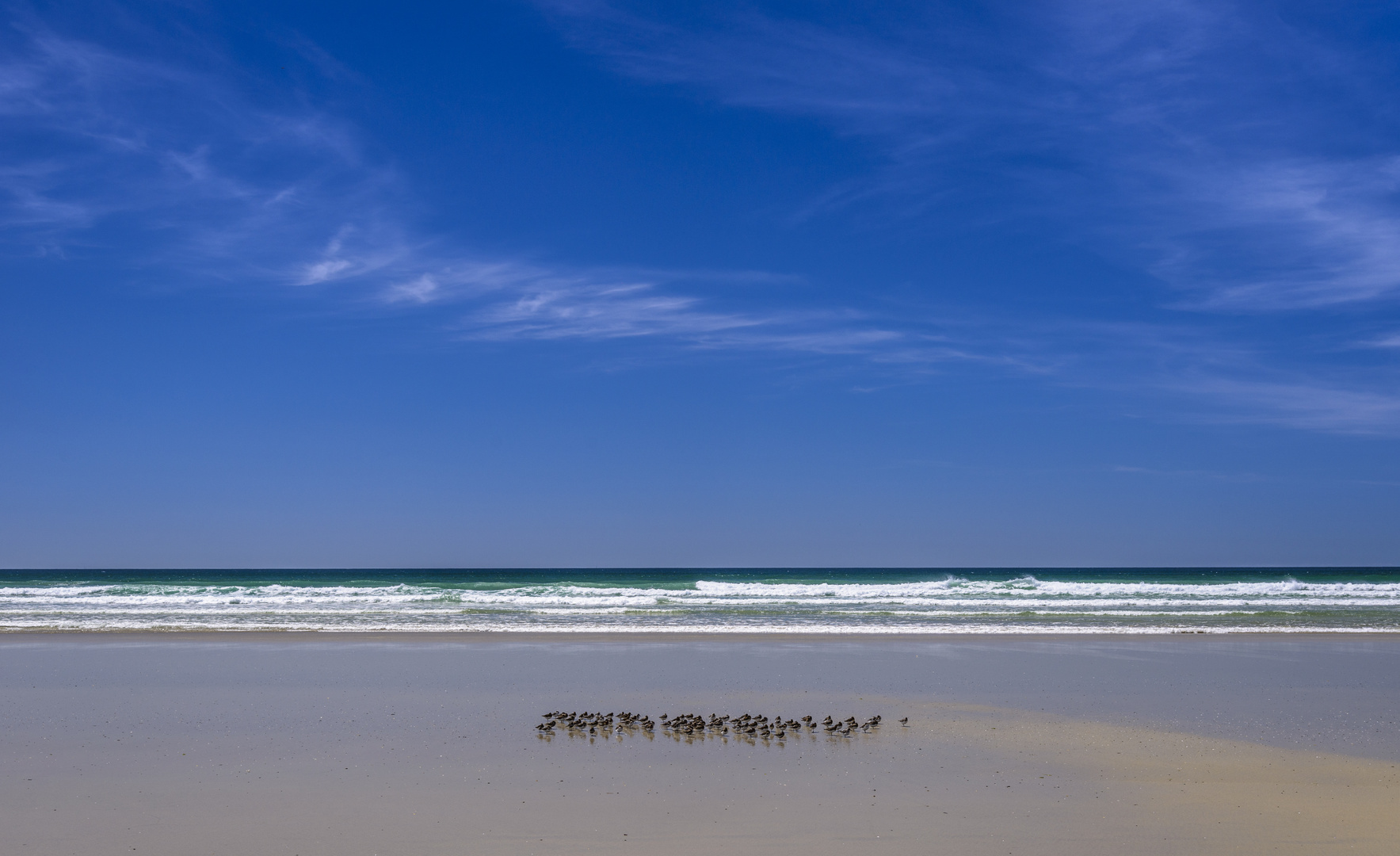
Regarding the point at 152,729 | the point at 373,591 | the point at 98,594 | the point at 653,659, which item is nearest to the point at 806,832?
the point at 152,729

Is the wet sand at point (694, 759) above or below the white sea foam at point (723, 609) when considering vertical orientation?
above

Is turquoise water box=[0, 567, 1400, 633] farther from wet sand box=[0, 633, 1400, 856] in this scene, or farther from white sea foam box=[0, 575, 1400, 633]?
wet sand box=[0, 633, 1400, 856]

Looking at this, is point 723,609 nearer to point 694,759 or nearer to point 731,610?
point 731,610

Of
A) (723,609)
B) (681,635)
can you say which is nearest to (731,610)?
(723,609)

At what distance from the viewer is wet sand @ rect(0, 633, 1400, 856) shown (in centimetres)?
619

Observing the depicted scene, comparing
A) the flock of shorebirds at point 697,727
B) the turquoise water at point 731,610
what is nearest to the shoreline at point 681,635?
the turquoise water at point 731,610

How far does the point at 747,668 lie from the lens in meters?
14.0

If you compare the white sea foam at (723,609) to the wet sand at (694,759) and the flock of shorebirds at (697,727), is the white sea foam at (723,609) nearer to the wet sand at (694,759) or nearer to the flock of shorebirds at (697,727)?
the wet sand at (694,759)

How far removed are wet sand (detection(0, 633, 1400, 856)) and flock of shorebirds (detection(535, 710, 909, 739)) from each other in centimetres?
26

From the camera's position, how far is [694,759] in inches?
324

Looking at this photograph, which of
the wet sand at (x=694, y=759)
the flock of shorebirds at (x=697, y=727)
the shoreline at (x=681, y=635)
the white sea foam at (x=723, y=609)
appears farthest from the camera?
the white sea foam at (x=723, y=609)

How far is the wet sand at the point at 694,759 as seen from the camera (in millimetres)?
6188

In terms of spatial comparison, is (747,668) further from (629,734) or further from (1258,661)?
(1258,661)

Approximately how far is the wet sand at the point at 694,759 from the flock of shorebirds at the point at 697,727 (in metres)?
0.26
